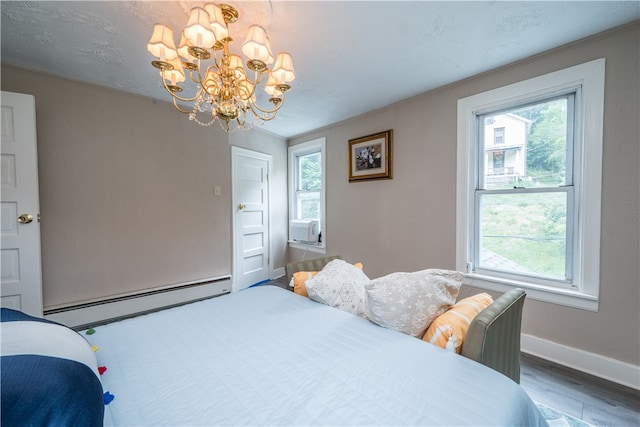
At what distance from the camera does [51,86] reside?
219 cm

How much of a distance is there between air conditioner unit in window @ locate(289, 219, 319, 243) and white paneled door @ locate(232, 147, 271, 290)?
446 mm

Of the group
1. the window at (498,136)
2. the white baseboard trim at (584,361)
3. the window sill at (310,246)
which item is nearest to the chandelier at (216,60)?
the window at (498,136)

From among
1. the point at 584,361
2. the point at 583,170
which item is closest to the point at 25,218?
the point at 583,170

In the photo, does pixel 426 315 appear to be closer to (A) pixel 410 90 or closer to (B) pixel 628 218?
(B) pixel 628 218

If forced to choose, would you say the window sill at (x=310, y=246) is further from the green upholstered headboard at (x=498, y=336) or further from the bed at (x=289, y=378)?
the green upholstered headboard at (x=498, y=336)

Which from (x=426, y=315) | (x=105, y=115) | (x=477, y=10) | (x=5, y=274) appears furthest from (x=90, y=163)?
→ (x=477, y=10)

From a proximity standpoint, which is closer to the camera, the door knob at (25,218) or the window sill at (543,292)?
the window sill at (543,292)

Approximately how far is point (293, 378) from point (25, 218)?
250cm

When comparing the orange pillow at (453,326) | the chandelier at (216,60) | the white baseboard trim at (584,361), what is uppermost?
the chandelier at (216,60)

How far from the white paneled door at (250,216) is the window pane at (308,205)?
554 mm

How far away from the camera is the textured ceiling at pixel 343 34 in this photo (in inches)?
58.1

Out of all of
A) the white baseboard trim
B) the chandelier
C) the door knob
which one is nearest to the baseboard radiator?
the door knob

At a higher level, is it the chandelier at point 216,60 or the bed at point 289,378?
the chandelier at point 216,60

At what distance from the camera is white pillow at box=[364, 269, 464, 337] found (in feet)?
4.01
